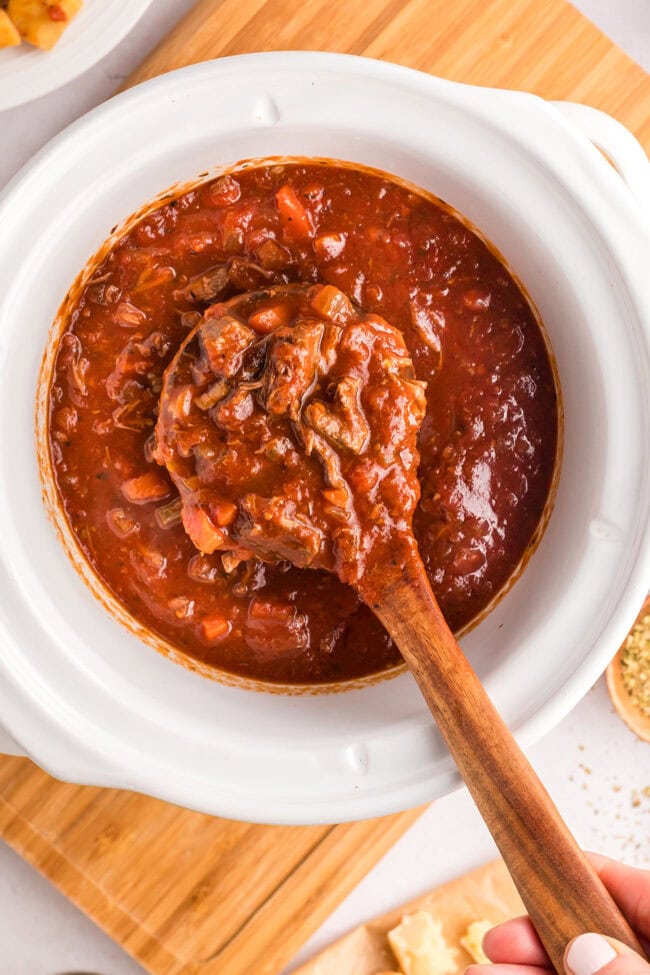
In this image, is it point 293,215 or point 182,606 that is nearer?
point 293,215

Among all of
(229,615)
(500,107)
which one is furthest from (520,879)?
(500,107)

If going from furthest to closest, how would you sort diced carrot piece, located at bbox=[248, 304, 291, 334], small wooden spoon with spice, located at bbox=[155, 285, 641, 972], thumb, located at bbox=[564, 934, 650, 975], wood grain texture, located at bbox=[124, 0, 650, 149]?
wood grain texture, located at bbox=[124, 0, 650, 149] → diced carrot piece, located at bbox=[248, 304, 291, 334] → small wooden spoon with spice, located at bbox=[155, 285, 641, 972] → thumb, located at bbox=[564, 934, 650, 975]

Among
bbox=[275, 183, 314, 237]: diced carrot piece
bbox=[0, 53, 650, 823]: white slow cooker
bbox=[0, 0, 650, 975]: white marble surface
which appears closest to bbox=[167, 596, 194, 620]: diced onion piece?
bbox=[0, 53, 650, 823]: white slow cooker

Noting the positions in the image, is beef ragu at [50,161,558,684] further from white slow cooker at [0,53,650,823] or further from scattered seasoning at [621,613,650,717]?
scattered seasoning at [621,613,650,717]

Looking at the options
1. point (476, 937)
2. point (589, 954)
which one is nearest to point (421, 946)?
point (476, 937)

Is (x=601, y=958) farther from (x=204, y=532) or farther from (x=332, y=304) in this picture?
(x=332, y=304)

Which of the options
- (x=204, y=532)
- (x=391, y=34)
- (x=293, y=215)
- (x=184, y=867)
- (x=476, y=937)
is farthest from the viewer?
(x=476, y=937)

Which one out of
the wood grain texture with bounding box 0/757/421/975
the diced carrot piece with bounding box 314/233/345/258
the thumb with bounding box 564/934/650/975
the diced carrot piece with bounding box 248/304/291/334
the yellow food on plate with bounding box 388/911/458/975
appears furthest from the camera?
the yellow food on plate with bounding box 388/911/458/975

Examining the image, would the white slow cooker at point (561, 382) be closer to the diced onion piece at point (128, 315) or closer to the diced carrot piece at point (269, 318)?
the diced onion piece at point (128, 315)
